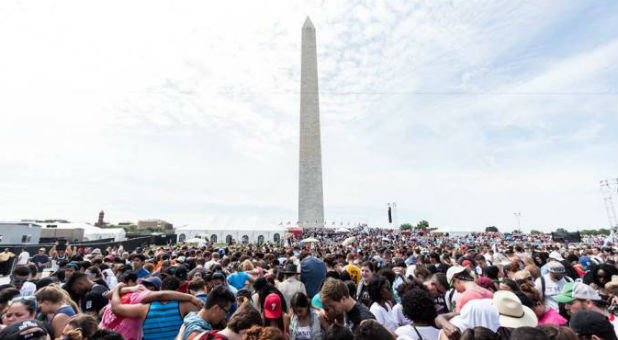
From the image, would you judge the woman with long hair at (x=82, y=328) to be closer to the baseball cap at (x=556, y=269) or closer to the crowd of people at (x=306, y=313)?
the crowd of people at (x=306, y=313)

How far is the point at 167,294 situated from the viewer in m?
3.63

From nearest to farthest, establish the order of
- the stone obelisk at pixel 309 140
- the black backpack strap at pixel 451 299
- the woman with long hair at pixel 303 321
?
the woman with long hair at pixel 303 321, the black backpack strap at pixel 451 299, the stone obelisk at pixel 309 140

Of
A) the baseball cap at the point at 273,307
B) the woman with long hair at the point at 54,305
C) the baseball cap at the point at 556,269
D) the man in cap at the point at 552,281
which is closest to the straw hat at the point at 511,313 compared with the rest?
the baseball cap at the point at 273,307

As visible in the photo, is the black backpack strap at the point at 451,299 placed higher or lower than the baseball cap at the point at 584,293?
lower

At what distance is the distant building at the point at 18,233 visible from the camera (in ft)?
75.0

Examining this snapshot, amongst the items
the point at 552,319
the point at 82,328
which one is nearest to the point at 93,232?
the point at 82,328

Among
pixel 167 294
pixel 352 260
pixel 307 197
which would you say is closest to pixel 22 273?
pixel 167 294

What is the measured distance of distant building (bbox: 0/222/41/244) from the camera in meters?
22.9

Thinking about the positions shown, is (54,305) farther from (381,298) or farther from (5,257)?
(5,257)

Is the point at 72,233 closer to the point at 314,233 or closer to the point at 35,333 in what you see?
the point at 314,233

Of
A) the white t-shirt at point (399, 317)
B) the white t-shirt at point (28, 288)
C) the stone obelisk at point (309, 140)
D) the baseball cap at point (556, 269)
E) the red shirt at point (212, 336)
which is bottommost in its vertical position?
the white t-shirt at point (399, 317)

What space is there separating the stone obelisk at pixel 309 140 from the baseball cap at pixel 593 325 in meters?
41.8

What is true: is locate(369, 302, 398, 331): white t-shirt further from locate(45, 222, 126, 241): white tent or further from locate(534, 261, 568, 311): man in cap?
locate(45, 222, 126, 241): white tent

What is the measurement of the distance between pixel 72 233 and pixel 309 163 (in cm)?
2833
